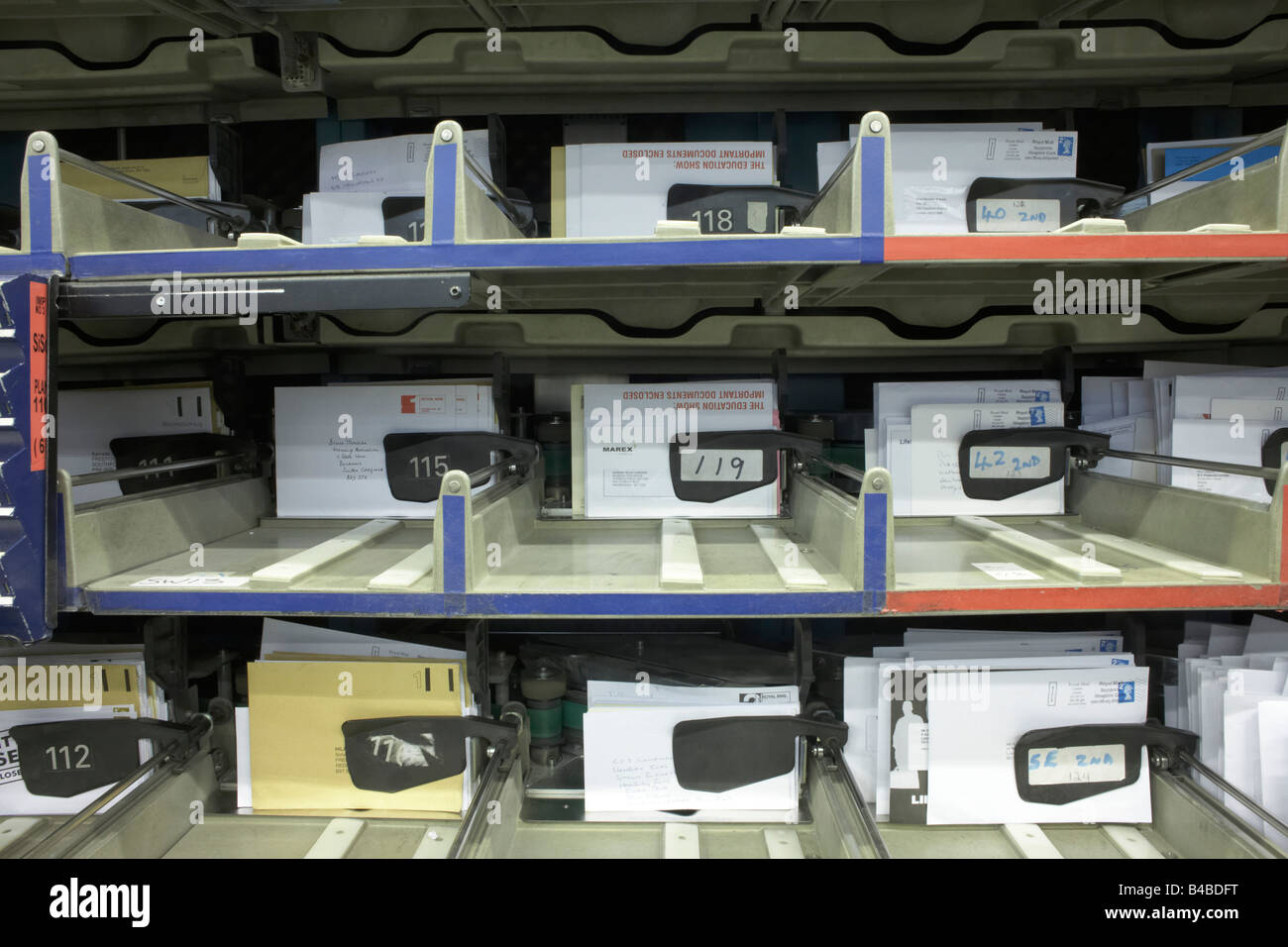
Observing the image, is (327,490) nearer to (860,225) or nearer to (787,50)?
(860,225)

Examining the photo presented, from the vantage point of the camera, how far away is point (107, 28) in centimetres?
167

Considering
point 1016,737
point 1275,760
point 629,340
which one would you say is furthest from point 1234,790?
point 629,340

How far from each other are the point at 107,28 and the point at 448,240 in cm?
123

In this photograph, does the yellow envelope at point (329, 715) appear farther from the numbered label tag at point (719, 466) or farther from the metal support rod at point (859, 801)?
the metal support rod at point (859, 801)

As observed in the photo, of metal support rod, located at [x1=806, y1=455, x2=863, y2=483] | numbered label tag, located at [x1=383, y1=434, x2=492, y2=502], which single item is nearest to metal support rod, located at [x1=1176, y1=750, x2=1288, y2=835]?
metal support rod, located at [x1=806, y1=455, x2=863, y2=483]

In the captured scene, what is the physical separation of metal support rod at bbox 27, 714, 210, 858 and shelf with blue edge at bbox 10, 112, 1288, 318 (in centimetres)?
83

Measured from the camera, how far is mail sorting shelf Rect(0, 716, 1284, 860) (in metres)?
1.28

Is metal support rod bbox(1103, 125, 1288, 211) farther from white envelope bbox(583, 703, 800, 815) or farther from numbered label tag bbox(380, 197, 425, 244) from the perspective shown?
numbered label tag bbox(380, 197, 425, 244)

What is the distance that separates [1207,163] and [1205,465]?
0.52 m

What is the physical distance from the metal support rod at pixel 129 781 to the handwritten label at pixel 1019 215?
1.90 m

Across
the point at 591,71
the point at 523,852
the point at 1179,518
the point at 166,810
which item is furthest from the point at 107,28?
the point at 1179,518

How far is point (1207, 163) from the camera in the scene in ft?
→ 4.21

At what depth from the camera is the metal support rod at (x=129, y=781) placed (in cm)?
125

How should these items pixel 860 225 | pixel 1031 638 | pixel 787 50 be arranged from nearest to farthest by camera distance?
pixel 860 225 → pixel 1031 638 → pixel 787 50
